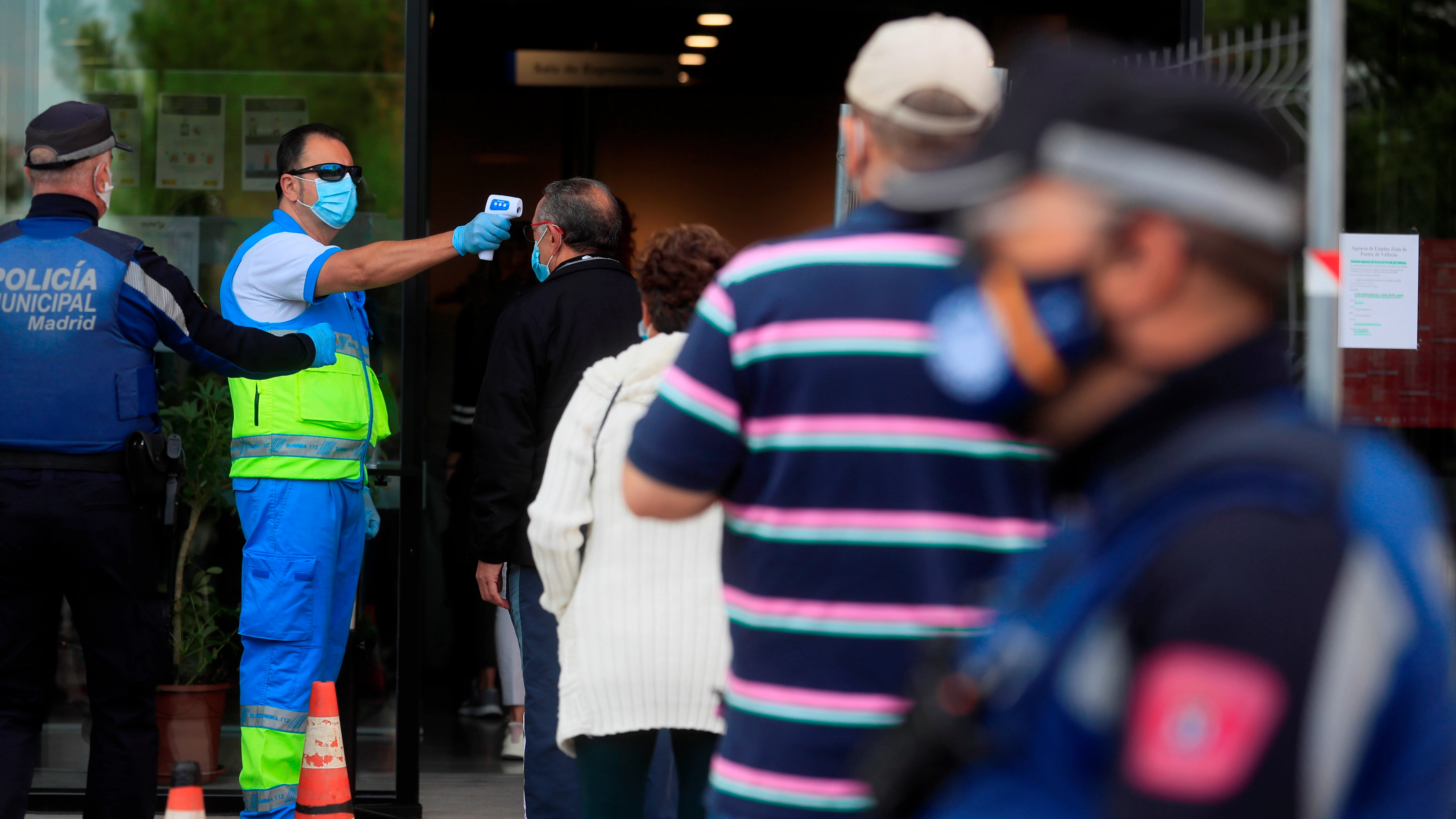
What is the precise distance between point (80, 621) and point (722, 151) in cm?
566

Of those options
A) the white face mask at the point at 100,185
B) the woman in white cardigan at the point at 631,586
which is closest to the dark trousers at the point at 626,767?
the woman in white cardigan at the point at 631,586

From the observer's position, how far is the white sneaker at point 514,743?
629 cm

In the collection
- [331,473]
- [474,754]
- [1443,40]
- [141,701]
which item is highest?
[1443,40]

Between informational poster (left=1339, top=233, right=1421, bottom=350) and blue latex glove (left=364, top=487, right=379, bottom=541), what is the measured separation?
365 cm

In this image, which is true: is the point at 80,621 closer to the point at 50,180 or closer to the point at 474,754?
the point at 50,180

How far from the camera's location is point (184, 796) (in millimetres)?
3156

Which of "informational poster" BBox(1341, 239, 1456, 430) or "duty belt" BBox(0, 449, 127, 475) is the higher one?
"informational poster" BBox(1341, 239, 1456, 430)

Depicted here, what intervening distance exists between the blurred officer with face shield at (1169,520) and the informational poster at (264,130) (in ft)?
16.5

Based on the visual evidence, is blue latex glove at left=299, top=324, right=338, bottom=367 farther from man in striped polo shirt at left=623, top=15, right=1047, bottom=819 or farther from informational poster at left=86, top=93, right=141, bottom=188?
man in striped polo shirt at left=623, top=15, right=1047, bottom=819

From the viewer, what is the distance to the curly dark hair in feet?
9.97

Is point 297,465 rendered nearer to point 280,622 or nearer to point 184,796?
point 280,622

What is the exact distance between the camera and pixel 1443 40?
217 inches

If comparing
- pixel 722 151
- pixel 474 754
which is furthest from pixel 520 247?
pixel 474 754

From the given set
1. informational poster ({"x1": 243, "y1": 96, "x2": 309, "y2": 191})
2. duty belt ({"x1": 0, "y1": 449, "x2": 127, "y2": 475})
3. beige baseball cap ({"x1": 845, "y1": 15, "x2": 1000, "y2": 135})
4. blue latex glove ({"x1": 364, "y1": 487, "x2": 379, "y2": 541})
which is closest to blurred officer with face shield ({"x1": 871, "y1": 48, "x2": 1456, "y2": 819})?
beige baseball cap ({"x1": 845, "y1": 15, "x2": 1000, "y2": 135})
